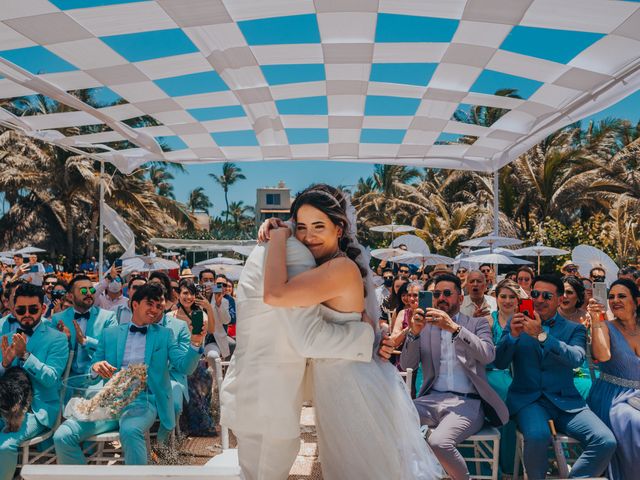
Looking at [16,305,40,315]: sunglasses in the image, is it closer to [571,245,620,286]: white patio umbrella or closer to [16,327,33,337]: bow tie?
[16,327,33,337]: bow tie

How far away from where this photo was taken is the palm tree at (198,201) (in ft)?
193

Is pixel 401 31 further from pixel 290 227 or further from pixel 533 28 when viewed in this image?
pixel 290 227

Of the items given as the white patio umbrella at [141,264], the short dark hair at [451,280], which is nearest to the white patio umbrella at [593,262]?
the short dark hair at [451,280]

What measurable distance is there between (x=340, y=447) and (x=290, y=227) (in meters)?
1.00

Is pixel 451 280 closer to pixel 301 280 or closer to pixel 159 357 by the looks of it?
pixel 301 280

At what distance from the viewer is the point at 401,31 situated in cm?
416

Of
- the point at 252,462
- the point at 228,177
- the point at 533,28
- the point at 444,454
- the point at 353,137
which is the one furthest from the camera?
the point at 228,177

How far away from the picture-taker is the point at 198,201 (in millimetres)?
59344

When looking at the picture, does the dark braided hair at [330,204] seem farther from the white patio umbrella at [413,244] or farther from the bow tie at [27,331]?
the white patio umbrella at [413,244]

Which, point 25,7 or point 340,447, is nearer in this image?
point 340,447

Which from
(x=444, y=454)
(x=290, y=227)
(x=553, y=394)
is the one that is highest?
(x=290, y=227)

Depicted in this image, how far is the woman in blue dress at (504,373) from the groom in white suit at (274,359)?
230 centimetres

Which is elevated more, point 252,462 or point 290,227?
point 290,227

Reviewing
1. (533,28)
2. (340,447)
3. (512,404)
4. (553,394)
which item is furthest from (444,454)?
(533,28)
